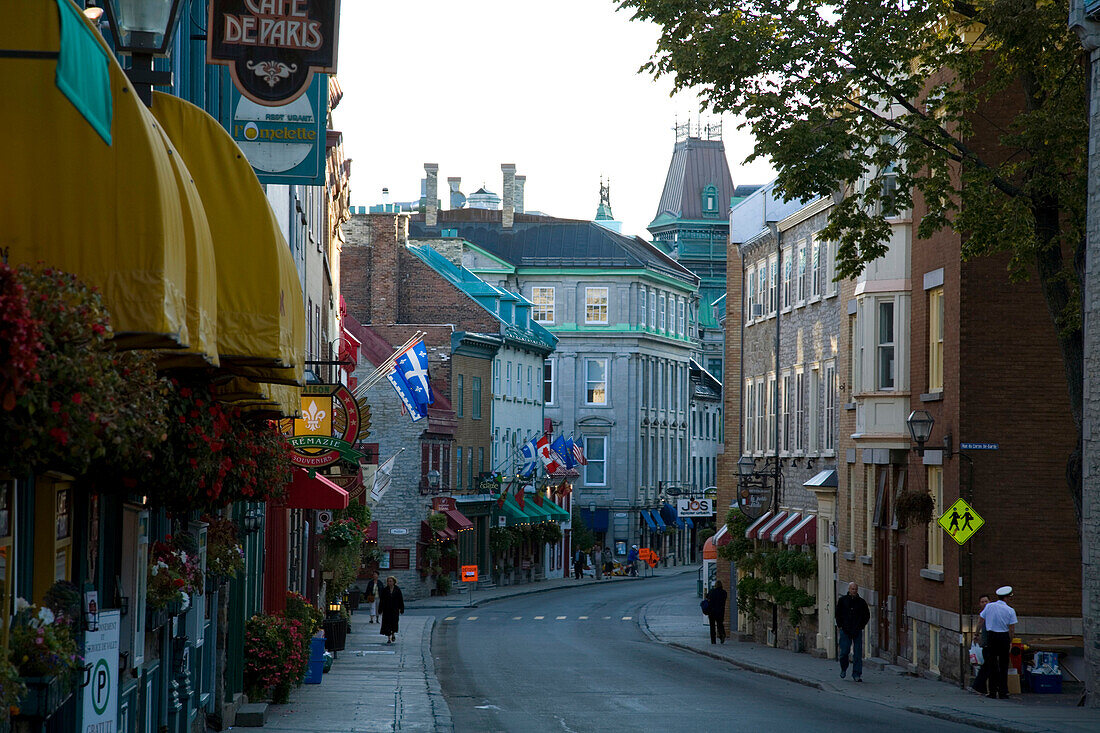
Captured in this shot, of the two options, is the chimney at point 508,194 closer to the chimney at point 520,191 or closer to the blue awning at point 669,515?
the chimney at point 520,191

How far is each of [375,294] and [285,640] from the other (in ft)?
162

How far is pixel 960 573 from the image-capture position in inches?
961

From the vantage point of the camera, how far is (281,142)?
1694cm

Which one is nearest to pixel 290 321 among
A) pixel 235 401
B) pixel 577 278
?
pixel 235 401

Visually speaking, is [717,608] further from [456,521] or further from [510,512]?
[510,512]

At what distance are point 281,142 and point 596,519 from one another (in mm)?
70607

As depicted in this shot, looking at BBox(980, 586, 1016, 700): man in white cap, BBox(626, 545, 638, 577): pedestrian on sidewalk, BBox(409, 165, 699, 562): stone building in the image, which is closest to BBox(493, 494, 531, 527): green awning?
BBox(626, 545, 638, 577): pedestrian on sidewalk

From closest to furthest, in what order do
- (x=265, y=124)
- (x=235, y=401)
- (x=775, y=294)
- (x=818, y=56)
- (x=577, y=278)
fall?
(x=235, y=401), (x=265, y=124), (x=818, y=56), (x=775, y=294), (x=577, y=278)

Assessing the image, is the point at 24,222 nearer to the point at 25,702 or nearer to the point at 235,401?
the point at 25,702

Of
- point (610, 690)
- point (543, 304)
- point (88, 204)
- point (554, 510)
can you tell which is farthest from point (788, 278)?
point (543, 304)

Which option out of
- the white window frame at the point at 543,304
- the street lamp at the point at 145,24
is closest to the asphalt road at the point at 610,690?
the street lamp at the point at 145,24

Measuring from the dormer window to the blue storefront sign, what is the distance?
99507 mm

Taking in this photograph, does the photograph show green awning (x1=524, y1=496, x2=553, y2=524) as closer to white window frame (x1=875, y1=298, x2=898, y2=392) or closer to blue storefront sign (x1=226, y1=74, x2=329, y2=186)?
white window frame (x1=875, y1=298, x2=898, y2=392)

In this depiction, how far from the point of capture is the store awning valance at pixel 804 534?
36.0 m
